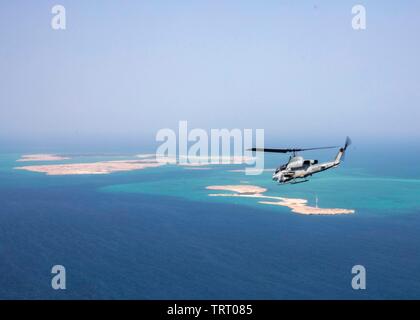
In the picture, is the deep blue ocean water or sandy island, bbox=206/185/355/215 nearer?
the deep blue ocean water

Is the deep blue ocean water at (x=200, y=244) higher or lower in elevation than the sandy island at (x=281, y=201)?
lower

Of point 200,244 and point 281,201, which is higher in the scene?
point 281,201

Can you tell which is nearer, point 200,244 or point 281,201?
point 200,244

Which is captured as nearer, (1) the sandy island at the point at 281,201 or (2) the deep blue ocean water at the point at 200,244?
(2) the deep blue ocean water at the point at 200,244
